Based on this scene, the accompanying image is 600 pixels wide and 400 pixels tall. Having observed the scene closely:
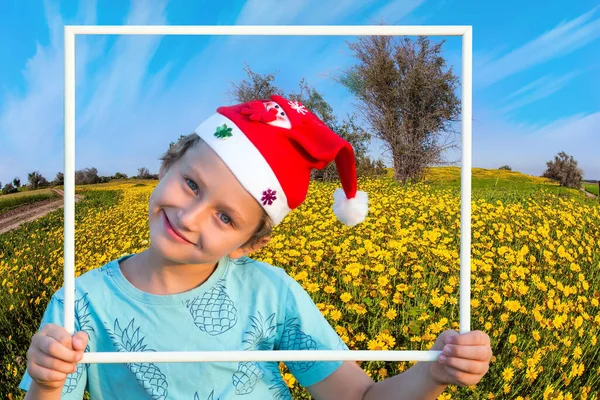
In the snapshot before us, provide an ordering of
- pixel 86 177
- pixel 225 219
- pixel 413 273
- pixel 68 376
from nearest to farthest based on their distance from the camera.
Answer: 1. pixel 225 219
2. pixel 68 376
3. pixel 413 273
4. pixel 86 177

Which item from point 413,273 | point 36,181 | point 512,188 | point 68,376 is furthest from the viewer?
point 512,188

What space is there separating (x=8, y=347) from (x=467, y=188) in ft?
6.96

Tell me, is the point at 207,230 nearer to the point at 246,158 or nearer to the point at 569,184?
the point at 246,158

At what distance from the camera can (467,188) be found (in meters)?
1.19

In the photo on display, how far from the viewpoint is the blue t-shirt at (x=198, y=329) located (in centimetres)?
132

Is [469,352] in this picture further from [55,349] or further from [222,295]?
[55,349]

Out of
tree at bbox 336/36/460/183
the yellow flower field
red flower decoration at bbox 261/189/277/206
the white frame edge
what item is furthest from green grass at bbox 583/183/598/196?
red flower decoration at bbox 261/189/277/206

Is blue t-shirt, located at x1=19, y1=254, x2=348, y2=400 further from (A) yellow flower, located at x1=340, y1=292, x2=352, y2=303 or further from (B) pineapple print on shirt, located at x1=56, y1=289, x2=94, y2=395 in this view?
(A) yellow flower, located at x1=340, y1=292, x2=352, y2=303

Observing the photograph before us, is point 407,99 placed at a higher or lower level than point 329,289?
higher

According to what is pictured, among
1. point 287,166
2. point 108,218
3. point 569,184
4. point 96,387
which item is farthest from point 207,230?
point 569,184

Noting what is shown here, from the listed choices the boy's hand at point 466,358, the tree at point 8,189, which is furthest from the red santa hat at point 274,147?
the tree at point 8,189

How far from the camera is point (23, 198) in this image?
317 centimetres

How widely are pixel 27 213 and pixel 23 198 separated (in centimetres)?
9

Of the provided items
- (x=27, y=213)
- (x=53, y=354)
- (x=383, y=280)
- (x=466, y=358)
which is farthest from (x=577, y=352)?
(x=27, y=213)
